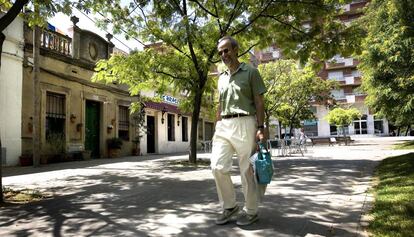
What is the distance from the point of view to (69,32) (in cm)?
1728

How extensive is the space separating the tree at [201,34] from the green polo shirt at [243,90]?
18.7ft

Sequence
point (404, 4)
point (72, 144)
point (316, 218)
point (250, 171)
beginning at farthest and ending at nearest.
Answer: point (72, 144) < point (404, 4) < point (316, 218) < point (250, 171)

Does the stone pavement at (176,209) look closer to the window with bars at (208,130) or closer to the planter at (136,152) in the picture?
the planter at (136,152)

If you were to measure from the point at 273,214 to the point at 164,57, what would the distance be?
28.6ft

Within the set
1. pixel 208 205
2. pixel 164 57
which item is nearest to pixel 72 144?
pixel 164 57

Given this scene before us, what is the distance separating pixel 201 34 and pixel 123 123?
35.4 feet

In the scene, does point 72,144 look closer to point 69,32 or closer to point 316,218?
point 69,32

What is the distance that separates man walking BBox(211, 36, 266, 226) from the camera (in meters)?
4.09

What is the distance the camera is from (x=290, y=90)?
29.8m

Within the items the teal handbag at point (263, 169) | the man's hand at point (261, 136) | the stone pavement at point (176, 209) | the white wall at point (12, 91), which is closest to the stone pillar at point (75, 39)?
the white wall at point (12, 91)

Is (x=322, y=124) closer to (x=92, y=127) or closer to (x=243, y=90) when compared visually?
(x=92, y=127)

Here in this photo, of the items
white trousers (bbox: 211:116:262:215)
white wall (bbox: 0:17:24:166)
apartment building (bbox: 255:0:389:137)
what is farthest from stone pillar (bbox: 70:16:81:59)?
apartment building (bbox: 255:0:389:137)

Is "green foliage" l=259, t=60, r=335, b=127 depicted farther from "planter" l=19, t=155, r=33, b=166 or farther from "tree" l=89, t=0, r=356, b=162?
"planter" l=19, t=155, r=33, b=166

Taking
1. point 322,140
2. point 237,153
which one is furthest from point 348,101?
point 237,153
